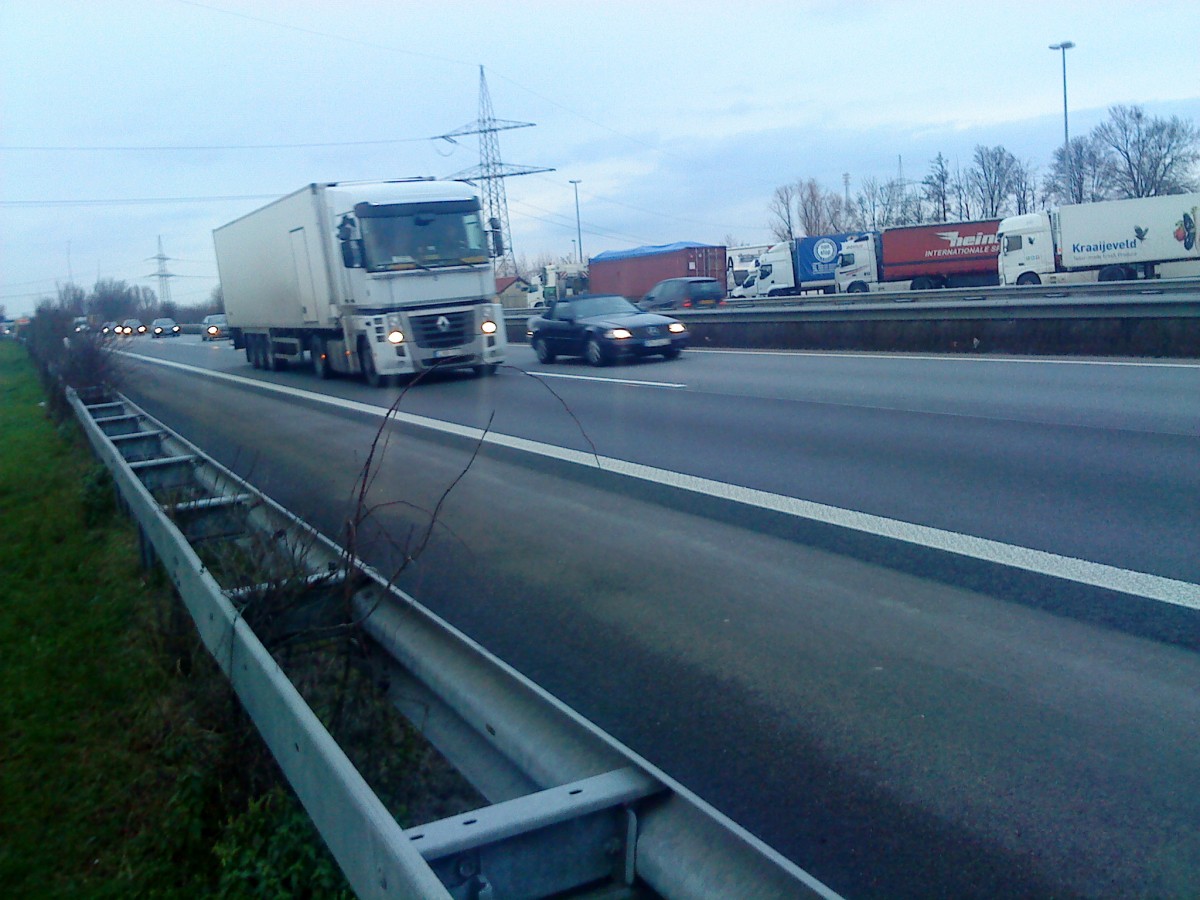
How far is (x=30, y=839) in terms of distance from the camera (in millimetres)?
3967

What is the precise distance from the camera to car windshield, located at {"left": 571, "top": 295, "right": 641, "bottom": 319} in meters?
24.2

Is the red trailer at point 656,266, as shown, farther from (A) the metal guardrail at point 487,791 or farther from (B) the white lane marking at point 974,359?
(A) the metal guardrail at point 487,791

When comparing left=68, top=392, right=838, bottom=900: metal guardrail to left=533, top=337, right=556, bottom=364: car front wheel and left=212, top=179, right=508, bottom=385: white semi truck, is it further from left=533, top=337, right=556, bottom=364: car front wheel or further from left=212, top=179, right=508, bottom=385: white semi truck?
left=533, top=337, right=556, bottom=364: car front wheel

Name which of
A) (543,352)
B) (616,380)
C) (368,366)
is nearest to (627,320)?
(543,352)

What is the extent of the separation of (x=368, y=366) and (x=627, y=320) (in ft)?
18.4

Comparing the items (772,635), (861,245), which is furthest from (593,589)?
(861,245)

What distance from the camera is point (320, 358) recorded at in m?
25.4

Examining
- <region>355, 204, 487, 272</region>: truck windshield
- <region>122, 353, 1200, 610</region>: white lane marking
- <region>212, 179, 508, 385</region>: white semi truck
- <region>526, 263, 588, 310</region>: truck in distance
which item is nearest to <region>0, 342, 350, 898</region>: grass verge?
<region>122, 353, 1200, 610</region>: white lane marking

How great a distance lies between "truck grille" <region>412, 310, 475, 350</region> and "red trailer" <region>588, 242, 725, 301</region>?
2815 cm

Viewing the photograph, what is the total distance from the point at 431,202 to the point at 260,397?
548 centimetres

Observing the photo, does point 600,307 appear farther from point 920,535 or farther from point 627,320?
point 920,535

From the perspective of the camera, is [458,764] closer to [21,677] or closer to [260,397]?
[21,677]

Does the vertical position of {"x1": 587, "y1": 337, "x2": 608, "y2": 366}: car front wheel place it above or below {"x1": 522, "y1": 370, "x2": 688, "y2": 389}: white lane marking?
above

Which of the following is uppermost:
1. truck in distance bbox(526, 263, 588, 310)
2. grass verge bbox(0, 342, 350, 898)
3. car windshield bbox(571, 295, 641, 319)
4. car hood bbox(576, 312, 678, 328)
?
truck in distance bbox(526, 263, 588, 310)
